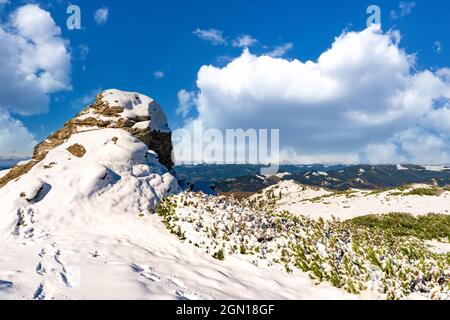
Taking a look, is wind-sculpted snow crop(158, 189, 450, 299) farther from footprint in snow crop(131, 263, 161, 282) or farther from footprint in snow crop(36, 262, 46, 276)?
footprint in snow crop(36, 262, 46, 276)

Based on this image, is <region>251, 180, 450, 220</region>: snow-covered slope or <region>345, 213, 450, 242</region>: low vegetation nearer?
<region>345, 213, 450, 242</region>: low vegetation

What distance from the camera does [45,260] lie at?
9188mm

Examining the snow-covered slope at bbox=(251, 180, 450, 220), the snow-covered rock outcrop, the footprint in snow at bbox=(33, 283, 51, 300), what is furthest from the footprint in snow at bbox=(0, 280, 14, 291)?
the snow-covered slope at bbox=(251, 180, 450, 220)

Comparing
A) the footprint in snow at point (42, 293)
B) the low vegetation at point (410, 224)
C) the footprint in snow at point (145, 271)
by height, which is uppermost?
the footprint in snow at point (42, 293)

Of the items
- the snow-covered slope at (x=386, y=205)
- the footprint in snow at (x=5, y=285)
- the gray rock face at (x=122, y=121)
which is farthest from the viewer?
the snow-covered slope at (x=386, y=205)

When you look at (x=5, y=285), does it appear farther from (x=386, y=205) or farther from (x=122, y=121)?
(x=386, y=205)

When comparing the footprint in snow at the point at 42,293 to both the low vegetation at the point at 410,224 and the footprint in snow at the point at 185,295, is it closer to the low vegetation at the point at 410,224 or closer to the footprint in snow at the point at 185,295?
the footprint in snow at the point at 185,295

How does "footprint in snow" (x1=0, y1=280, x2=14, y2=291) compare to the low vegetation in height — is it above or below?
above

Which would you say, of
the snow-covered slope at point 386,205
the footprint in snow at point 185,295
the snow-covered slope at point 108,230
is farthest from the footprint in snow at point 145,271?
the snow-covered slope at point 386,205

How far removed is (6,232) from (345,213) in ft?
90.6

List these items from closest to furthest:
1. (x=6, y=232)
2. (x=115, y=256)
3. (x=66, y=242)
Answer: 1. (x=115, y=256)
2. (x=66, y=242)
3. (x=6, y=232)
